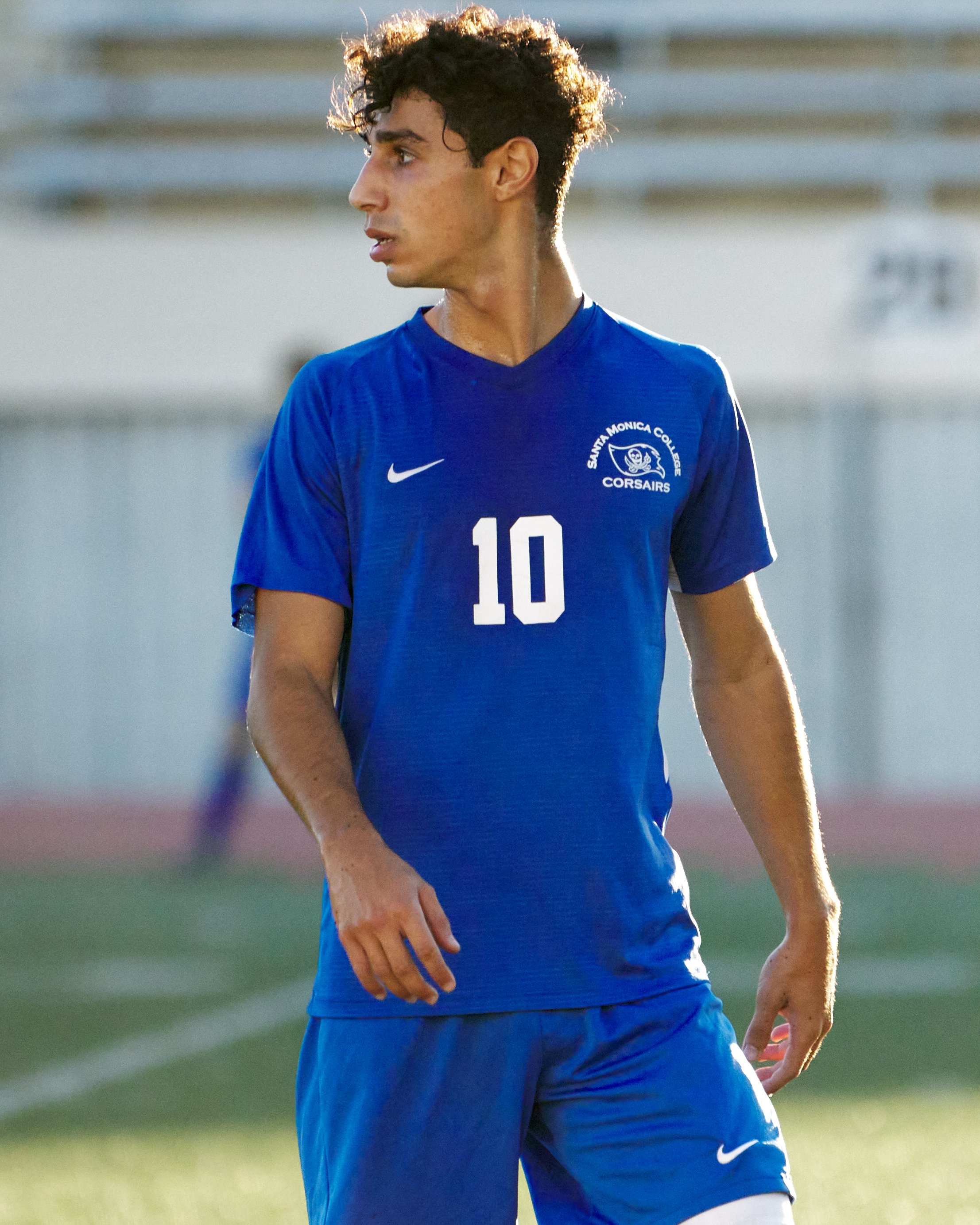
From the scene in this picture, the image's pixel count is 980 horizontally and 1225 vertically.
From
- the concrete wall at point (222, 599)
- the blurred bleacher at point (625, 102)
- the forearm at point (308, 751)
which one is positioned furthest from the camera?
the blurred bleacher at point (625, 102)

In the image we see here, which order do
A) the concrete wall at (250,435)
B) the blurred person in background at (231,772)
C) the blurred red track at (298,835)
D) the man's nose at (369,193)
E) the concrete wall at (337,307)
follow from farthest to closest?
the concrete wall at (250,435) < the concrete wall at (337,307) < the blurred red track at (298,835) < the blurred person in background at (231,772) < the man's nose at (369,193)

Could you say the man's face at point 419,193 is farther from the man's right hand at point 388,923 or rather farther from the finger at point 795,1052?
the finger at point 795,1052

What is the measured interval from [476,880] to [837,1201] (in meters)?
2.31

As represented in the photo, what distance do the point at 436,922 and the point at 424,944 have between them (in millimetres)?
33

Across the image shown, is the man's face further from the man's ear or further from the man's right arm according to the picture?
the man's right arm

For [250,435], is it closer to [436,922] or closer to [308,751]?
[308,751]

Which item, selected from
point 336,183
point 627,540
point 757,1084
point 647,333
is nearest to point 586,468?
point 627,540

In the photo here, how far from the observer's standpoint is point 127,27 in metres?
15.9

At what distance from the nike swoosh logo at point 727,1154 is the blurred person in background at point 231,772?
7038 mm

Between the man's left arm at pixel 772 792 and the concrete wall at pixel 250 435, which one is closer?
the man's left arm at pixel 772 792

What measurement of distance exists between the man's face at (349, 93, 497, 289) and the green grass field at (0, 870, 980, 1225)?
8.03 ft

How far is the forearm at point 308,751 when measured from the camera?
2334 millimetres

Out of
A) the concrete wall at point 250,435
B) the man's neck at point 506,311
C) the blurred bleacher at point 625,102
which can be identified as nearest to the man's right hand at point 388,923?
the man's neck at point 506,311

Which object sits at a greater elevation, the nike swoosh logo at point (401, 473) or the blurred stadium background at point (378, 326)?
the nike swoosh logo at point (401, 473)
